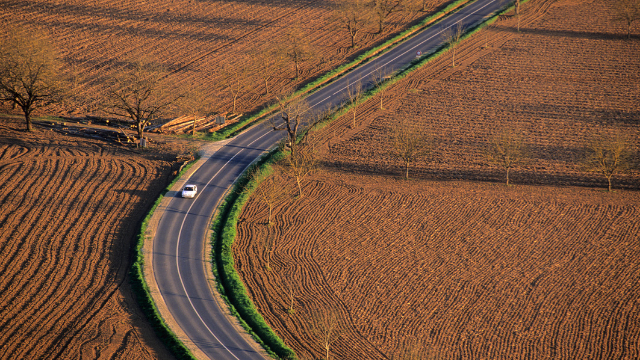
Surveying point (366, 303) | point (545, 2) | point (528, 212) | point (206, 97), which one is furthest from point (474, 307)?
point (545, 2)

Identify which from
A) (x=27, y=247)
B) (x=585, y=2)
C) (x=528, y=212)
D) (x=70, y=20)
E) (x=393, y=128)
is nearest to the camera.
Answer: (x=27, y=247)

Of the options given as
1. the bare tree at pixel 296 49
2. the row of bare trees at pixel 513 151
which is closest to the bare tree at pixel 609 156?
the row of bare trees at pixel 513 151

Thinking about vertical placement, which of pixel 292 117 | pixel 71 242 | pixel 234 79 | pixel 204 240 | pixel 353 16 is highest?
pixel 353 16

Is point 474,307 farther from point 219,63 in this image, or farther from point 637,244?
point 219,63

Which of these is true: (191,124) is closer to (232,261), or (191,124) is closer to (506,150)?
(232,261)

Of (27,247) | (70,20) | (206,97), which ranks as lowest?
(27,247)

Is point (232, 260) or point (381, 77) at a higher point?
point (381, 77)

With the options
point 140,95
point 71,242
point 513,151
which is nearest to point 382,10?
point 513,151
